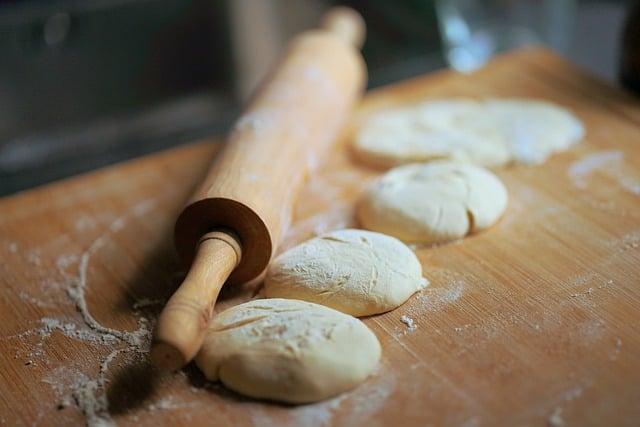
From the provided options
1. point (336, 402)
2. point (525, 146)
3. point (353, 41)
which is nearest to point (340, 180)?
point (525, 146)

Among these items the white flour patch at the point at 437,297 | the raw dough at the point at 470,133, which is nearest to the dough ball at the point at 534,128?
the raw dough at the point at 470,133

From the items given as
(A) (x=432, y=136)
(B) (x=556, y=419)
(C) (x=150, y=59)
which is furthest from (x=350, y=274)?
(C) (x=150, y=59)

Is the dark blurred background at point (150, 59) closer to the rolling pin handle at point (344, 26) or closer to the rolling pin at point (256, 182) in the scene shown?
the rolling pin handle at point (344, 26)

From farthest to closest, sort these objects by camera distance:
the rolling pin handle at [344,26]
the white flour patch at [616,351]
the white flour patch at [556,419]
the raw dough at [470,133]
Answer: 1. the rolling pin handle at [344,26]
2. the raw dough at [470,133]
3. the white flour patch at [616,351]
4. the white flour patch at [556,419]

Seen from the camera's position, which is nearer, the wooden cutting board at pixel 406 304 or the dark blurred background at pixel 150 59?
the wooden cutting board at pixel 406 304

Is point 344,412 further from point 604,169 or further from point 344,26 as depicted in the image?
point 344,26

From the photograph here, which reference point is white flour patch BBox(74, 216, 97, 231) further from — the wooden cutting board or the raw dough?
the raw dough
